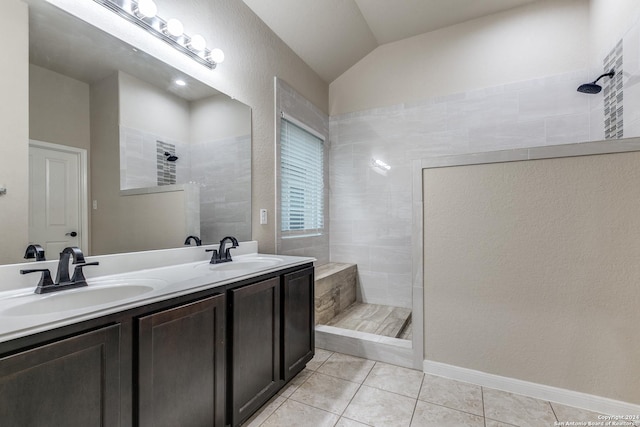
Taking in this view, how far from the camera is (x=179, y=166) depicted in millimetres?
1931

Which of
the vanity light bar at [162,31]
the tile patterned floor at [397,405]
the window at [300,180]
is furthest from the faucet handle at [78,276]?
the window at [300,180]

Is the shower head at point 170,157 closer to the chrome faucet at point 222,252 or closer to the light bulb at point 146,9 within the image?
the chrome faucet at point 222,252

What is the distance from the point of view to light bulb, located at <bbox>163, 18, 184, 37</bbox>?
5.62 ft

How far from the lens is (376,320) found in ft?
9.56

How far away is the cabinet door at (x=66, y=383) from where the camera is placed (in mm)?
768

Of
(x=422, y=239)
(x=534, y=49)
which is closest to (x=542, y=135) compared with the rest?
(x=534, y=49)

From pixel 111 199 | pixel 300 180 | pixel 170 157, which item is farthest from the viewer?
pixel 300 180

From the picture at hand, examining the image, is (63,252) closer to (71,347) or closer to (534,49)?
(71,347)

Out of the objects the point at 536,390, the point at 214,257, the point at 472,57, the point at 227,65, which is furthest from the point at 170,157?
the point at 472,57

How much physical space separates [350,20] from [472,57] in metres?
1.32

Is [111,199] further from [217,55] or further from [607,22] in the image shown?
[607,22]

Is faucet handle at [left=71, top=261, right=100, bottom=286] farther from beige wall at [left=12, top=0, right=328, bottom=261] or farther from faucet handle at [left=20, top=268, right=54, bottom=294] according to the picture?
beige wall at [left=12, top=0, right=328, bottom=261]

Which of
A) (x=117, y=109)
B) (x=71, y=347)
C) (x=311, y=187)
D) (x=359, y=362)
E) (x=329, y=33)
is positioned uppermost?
(x=329, y=33)

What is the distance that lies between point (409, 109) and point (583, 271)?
2.26m
